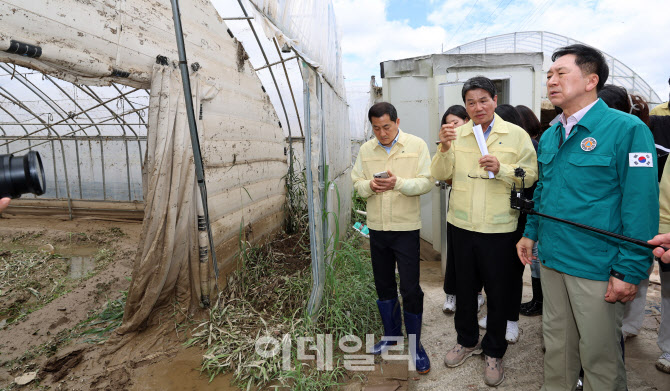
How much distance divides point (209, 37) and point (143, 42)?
783 mm

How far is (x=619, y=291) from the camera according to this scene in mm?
1664

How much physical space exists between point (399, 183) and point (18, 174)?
200 cm

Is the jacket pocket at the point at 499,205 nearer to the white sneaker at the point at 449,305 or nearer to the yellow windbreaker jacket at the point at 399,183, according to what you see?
the yellow windbreaker jacket at the point at 399,183

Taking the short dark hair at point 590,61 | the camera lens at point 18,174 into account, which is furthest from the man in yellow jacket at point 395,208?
the camera lens at point 18,174

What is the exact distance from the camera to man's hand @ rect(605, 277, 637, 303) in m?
1.65

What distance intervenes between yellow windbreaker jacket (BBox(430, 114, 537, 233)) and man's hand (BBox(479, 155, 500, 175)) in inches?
1.8

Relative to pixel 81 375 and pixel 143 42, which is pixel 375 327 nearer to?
pixel 81 375

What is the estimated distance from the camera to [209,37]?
3.68 metres

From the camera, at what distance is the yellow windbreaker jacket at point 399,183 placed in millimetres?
2559

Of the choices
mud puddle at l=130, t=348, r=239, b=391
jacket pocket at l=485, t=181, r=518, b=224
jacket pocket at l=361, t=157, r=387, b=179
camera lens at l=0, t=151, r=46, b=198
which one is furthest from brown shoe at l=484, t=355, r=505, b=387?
camera lens at l=0, t=151, r=46, b=198

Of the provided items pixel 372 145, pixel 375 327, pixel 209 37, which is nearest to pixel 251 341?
pixel 375 327

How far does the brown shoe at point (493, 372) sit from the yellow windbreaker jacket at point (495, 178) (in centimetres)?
88

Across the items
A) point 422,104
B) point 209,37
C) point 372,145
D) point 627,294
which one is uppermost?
point 209,37

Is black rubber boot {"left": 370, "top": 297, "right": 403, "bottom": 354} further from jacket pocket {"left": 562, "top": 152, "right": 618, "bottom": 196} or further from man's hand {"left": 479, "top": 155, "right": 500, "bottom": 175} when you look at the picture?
jacket pocket {"left": 562, "top": 152, "right": 618, "bottom": 196}
